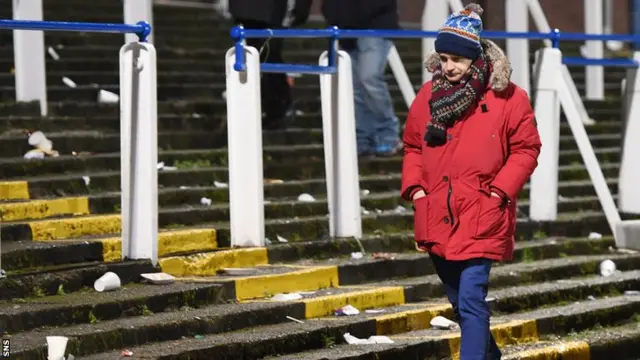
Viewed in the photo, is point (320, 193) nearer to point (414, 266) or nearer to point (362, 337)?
point (414, 266)

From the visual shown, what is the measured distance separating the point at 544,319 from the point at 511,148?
2.22m

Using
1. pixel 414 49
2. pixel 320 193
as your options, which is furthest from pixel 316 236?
pixel 414 49

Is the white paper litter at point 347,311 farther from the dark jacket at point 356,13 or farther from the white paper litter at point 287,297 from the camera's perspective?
the dark jacket at point 356,13

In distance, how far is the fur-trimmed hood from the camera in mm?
7590

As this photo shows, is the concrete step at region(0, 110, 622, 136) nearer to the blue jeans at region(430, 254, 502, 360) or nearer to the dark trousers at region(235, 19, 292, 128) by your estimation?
the dark trousers at region(235, 19, 292, 128)

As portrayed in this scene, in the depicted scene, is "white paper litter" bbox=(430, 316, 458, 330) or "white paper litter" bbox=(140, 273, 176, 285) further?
"white paper litter" bbox=(430, 316, 458, 330)

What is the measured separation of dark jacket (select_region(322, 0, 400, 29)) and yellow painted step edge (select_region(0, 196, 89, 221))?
120 inches

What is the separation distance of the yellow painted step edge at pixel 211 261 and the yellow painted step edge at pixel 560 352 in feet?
5.66

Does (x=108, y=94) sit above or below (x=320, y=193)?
above

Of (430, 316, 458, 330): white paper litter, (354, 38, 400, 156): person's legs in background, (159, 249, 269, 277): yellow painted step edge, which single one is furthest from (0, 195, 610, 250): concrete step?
(430, 316, 458, 330): white paper litter

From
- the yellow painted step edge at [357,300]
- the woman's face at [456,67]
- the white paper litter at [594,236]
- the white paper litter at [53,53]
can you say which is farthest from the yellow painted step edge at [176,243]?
the white paper litter at [53,53]

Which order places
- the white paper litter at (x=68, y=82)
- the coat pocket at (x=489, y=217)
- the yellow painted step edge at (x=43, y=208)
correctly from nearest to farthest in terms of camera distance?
the coat pocket at (x=489, y=217) → the yellow painted step edge at (x=43, y=208) → the white paper litter at (x=68, y=82)

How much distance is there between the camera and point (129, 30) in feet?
29.9

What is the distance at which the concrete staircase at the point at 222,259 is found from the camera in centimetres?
831
